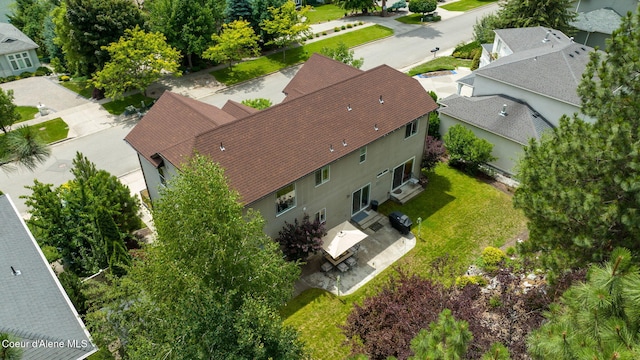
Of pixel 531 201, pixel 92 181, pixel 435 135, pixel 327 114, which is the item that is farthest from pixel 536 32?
pixel 92 181

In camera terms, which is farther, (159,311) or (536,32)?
(536,32)

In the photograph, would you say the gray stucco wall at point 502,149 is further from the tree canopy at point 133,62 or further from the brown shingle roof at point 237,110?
the tree canopy at point 133,62

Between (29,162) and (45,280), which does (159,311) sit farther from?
(29,162)

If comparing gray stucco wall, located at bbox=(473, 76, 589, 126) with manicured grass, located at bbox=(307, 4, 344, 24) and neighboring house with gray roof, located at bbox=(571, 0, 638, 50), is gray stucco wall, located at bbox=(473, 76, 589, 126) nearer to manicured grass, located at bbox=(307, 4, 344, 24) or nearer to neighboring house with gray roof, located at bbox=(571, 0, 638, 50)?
neighboring house with gray roof, located at bbox=(571, 0, 638, 50)

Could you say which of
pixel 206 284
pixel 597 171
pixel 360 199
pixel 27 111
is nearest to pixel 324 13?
pixel 27 111

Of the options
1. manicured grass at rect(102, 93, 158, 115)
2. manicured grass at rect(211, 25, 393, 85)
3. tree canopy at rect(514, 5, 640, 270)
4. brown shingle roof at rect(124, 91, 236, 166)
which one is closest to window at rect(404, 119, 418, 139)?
brown shingle roof at rect(124, 91, 236, 166)
